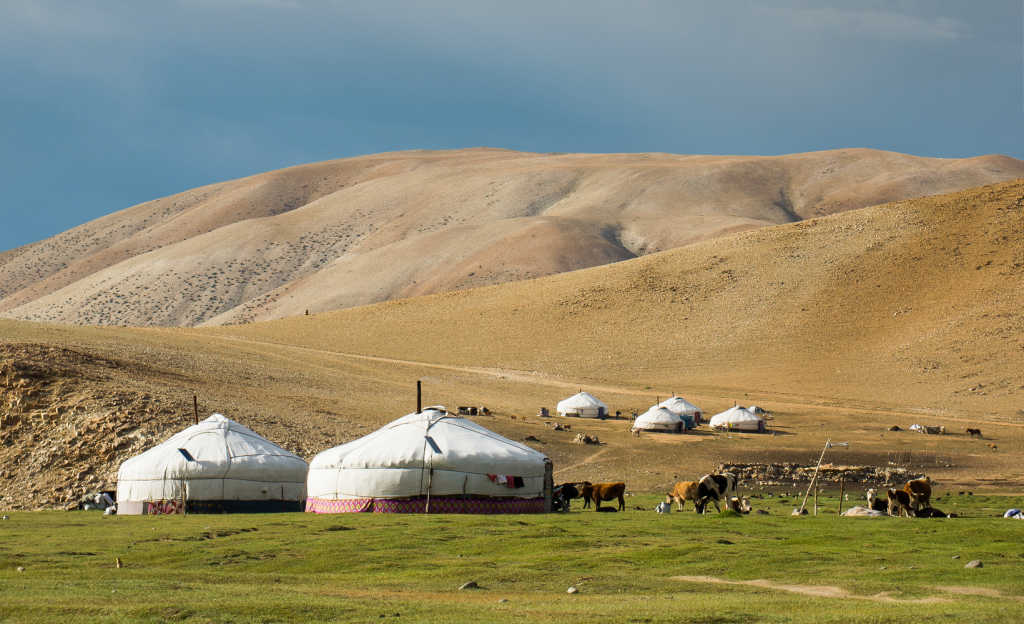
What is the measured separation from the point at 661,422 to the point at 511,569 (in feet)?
107

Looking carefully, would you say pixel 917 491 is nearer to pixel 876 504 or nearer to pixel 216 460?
pixel 876 504

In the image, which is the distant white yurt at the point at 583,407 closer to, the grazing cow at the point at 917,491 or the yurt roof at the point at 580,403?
the yurt roof at the point at 580,403

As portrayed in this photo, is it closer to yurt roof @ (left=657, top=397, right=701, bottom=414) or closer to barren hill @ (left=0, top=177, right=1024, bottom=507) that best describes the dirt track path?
barren hill @ (left=0, top=177, right=1024, bottom=507)

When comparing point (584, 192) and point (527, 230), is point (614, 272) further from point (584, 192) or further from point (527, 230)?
point (584, 192)

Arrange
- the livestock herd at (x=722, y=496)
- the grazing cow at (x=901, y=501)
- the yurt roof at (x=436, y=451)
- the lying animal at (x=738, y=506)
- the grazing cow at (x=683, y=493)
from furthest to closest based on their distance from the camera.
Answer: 1. the grazing cow at (x=683, y=493)
2. the yurt roof at (x=436, y=451)
3. the lying animal at (x=738, y=506)
4. the livestock herd at (x=722, y=496)
5. the grazing cow at (x=901, y=501)

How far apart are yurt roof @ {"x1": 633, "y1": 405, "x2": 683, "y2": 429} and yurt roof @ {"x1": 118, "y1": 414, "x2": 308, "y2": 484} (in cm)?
2180

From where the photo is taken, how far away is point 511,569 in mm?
15969

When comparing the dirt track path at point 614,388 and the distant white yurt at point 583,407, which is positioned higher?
the dirt track path at point 614,388

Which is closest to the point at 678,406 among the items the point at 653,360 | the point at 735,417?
the point at 735,417

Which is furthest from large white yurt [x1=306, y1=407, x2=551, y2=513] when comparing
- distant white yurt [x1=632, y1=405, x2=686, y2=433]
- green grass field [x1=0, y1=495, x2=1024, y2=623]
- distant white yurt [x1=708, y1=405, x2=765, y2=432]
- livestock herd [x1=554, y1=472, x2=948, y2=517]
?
distant white yurt [x1=708, y1=405, x2=765, y2=432]

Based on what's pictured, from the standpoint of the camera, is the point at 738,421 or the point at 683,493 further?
the point at 738,421

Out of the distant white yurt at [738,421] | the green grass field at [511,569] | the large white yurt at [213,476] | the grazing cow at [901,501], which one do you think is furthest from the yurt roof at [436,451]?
the distant white yurt at [738,421]

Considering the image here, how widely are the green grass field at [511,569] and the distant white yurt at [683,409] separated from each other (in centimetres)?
2590

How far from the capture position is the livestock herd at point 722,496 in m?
23.8
